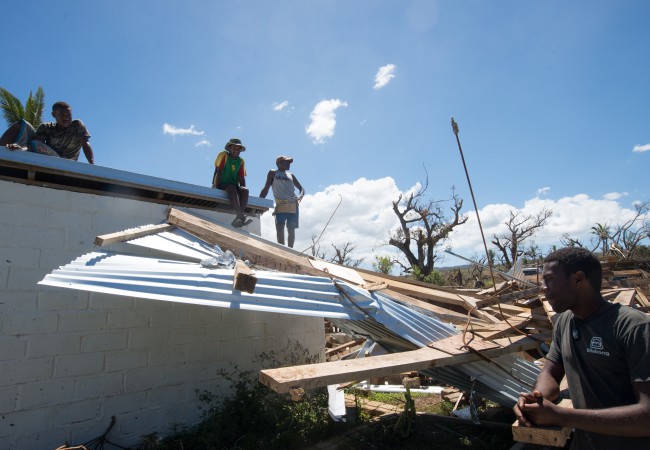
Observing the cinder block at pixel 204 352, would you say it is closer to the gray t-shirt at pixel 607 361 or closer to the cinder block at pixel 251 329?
the cinder block at pixel 251 329

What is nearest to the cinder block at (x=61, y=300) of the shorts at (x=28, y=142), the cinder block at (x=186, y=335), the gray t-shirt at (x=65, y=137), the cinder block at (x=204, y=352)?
the cinder block at (x=186, y=335)

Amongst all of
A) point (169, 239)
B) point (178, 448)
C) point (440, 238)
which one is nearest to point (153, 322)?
point (169, 239)

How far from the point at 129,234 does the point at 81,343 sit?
1.16m

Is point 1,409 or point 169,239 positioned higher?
point 169,239

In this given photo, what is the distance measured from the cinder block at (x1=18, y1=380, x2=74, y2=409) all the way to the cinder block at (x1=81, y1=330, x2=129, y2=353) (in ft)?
1.11

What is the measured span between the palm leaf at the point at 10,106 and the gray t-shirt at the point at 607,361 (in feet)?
58.6

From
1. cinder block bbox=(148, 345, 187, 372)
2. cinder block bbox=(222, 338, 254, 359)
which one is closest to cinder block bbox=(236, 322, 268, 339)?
cinder block bbox=(222, 338, 254, 359)

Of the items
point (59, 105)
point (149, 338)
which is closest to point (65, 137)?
point (59, 105)

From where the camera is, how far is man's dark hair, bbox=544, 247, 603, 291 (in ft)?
6.70

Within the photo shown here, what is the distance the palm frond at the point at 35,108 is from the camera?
575 inches

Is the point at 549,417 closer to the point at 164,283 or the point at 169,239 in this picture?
the point at 164,283

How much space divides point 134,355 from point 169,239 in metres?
1.29

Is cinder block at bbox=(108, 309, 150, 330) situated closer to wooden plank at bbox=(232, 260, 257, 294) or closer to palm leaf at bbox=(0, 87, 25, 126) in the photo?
wooden plank at bbox=(232, 260, 257, 294)

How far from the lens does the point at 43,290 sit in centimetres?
371
